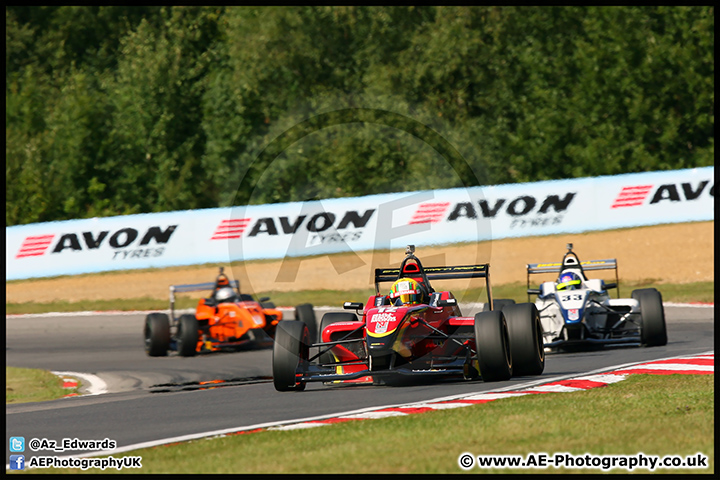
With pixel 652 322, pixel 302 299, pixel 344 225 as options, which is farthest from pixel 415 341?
pixel 344 225

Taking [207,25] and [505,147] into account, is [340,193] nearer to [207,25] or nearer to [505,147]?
[505,147]

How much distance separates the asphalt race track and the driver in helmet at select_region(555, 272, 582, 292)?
1420 millimetres

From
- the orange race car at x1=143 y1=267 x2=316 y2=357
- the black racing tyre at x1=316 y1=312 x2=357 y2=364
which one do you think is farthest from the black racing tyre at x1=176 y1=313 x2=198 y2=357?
the black racing tyre at x1=316 y1=312 x2=357 y2=364

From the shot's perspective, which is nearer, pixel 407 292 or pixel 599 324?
pixel 407 292

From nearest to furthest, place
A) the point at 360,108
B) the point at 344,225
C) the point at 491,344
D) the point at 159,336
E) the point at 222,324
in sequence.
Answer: the point at 491,344
the point at 159,336
the point at 222,324
the point at 344,225
the point at 360,108

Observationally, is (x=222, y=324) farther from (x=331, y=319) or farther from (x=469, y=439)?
(x=469, y=439)

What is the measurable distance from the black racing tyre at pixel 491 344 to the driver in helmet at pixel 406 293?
40.1 inches

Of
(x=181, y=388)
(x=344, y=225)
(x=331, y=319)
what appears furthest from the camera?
(x=344, y=225)

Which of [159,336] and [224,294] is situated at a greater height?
[224,294]

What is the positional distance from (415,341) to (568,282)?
5619 millimetres

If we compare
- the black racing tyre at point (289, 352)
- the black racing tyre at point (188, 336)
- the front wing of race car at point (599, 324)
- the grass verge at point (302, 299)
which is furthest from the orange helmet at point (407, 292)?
the grass verge at point (302, 299)

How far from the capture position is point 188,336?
58.3 feet

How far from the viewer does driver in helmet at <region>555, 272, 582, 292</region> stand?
53.0 ft

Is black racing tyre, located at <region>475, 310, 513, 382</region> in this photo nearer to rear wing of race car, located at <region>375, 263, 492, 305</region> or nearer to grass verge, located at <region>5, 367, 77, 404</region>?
rear wing of race car, located at <region>375, 263, 492, 305</region>
